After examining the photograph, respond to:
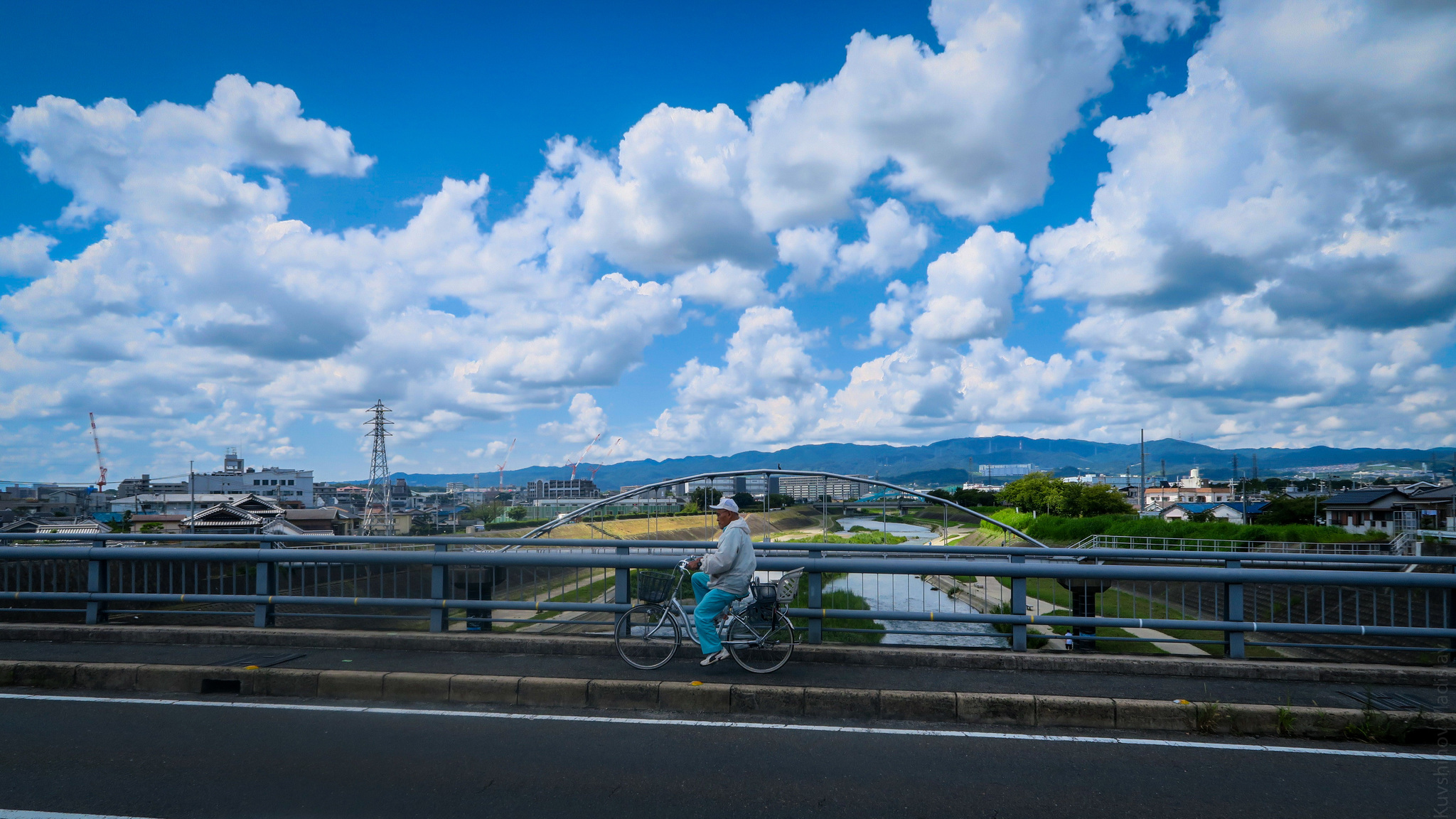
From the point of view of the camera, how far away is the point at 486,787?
17.1 feet

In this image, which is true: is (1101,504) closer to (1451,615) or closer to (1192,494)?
(1192,494)

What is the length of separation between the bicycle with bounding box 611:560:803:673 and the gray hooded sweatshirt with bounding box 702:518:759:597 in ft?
0.58

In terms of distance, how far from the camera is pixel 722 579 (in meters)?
7.88

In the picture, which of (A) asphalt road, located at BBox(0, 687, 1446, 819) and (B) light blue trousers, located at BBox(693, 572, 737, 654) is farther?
(B) light blue trousers, located at BBox(693, 572, 737, 654)

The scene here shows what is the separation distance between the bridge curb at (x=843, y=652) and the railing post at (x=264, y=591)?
0.26 meters

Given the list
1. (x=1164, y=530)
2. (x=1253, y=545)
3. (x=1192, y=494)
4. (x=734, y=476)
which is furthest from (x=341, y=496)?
(x=1192, y=494)

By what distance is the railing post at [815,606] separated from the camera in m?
8.54

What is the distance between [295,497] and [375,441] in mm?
47932

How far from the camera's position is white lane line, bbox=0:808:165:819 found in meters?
4.76

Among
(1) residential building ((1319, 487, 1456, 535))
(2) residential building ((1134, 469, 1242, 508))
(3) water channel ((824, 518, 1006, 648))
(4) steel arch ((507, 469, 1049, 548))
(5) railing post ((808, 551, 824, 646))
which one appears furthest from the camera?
(2) residential building ((1134, 469, 1242, 508))

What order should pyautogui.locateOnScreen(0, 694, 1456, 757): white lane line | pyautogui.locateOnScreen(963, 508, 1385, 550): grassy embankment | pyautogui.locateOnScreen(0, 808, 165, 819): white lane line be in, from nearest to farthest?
pyautogui.locateOnScreen(0, 808, 165, 819): white lane line, pyautogui.locateOnScreen(0, 694, 1456, 757): white lane line, pyautogui.locateOnScreen(963, 508, 1385, 550): grassy embankment

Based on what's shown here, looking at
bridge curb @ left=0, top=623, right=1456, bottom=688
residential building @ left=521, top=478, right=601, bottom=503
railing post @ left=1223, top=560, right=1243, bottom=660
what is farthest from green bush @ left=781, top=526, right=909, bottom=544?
residential building @ left=521, top=478, right=601, bottom=503

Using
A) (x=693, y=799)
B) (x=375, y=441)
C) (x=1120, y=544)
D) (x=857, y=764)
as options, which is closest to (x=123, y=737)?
(x=693, y=799)

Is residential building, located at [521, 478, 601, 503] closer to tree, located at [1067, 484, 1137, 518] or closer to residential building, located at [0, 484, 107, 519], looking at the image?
residential building, located at [0, 484, 107, 519]
